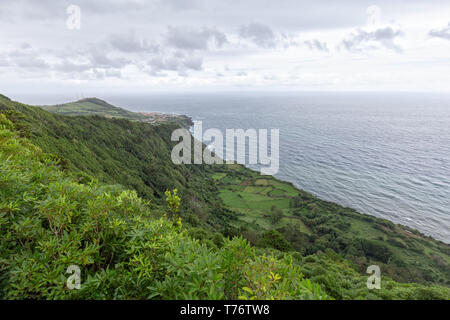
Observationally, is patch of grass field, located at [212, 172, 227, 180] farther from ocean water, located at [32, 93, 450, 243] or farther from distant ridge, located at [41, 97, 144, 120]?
distant ridge, located at [41, 97, 144, 120]

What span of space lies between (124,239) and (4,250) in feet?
6.46

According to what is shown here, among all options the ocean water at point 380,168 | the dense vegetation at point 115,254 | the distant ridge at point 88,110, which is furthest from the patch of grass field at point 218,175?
the distant ridge at point 88,110

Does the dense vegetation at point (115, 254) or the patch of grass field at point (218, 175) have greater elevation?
the dense vegetation at point (115, 254)

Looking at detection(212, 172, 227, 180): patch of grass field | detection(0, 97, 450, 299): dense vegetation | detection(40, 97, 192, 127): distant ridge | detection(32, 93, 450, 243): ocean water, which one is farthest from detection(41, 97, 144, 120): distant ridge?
detection(0, 97, 450, 299): dense vegetation

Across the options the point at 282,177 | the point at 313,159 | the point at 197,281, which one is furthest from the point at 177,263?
the point at 313,159

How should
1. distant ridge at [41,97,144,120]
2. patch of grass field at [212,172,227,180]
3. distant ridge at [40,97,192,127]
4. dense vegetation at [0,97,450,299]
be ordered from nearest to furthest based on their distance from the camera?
1. dense vegetation at [0,97,450,299]
2. patch of grass field at [212,172,227,180]
3. distant ridge at [41,97,144,120]
4. distant ridge at [40,97,192,127]

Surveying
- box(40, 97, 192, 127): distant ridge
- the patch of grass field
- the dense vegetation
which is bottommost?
the patch of grass field

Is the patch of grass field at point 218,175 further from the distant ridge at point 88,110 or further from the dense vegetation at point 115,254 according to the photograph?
the distant ridge at point 88,110

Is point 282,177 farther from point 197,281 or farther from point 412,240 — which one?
point 197,281

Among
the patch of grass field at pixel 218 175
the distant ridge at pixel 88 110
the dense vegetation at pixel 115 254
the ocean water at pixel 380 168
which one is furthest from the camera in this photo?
the distant ridge at pixel 88 110

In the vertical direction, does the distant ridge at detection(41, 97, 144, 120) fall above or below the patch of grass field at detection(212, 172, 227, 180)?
above

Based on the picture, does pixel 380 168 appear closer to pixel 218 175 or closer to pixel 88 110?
pixel 218 175

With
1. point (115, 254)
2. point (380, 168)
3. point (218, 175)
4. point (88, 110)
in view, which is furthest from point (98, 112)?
point (115, 254)
